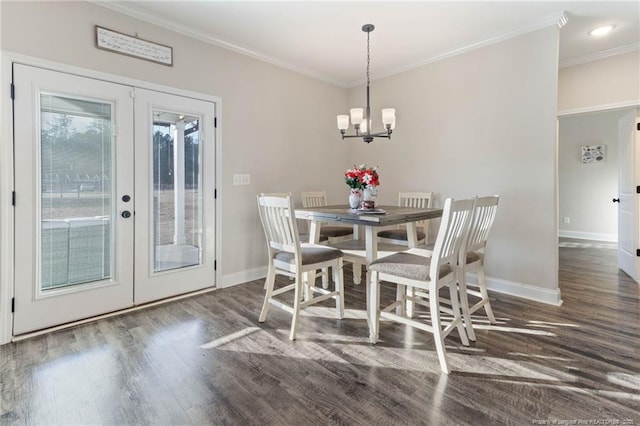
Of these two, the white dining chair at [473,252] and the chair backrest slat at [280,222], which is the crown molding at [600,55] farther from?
the chair backrest slat at [280,222]

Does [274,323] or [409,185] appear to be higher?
[409,185]

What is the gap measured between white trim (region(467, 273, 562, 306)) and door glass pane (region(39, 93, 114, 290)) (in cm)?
370

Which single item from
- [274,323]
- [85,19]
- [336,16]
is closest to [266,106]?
[336,16]

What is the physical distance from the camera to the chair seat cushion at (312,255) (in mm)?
2393

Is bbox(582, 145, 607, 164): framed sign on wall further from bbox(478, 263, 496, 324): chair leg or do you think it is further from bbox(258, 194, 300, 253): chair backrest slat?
bbox(258, 194, 300, 253): chair backrest slat

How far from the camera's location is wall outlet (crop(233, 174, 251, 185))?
3.57 m

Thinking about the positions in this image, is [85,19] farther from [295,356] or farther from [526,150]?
[526,150]

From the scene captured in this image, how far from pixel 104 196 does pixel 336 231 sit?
227 cm

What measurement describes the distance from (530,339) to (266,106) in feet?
11.2

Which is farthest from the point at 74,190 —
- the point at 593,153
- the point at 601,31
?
the point at 593,153

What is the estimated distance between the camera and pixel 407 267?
2.09 m

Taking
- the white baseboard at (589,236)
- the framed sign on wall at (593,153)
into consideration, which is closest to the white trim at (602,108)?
the framed sign on wall at (593,153)

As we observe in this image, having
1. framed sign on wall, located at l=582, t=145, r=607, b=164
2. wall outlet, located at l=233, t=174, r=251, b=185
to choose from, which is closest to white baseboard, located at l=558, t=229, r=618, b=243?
framed sign on wall, located at l=582, t=145, r=607, b=164

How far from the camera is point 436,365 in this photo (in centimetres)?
196
